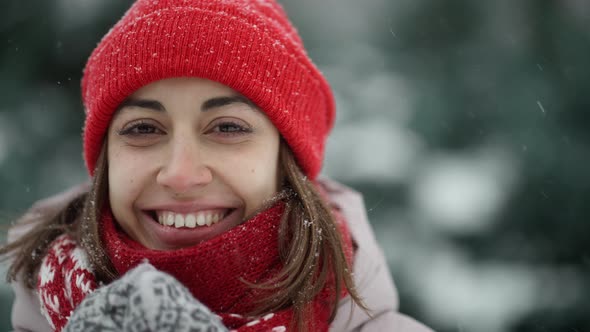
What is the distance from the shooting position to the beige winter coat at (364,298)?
1813 mm

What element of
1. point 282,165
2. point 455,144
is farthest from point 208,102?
point 455,144

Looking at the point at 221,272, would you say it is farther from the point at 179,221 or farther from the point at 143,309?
the point at 143,309

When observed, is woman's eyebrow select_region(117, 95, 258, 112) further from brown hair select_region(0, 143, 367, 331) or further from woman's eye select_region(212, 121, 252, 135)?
brown hair select_region(0, 143, 367, 331)

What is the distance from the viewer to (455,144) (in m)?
3.21

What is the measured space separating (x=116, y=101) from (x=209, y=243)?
511 mm

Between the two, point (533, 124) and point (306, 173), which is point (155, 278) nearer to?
point (306, 173)

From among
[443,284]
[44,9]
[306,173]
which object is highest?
[44,9]

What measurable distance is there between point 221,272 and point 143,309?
35 centimetres

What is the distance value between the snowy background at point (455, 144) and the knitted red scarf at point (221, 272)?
1.61 metres

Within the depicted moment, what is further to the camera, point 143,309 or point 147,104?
point 147,104

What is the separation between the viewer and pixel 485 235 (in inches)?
124

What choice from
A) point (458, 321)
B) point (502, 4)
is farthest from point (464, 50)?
point (458, 321)

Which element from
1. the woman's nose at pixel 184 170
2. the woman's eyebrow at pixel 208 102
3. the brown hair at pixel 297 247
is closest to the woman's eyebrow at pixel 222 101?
the woman's eyebrow at pixel 208 102

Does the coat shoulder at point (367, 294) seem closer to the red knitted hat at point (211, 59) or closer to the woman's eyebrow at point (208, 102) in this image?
the red knitted hat at point (211, 59)
